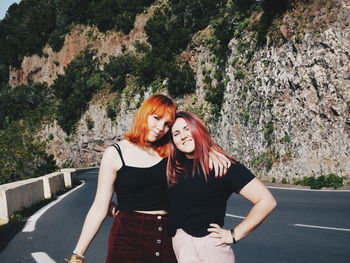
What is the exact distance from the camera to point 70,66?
5506cm

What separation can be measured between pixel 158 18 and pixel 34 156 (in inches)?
969

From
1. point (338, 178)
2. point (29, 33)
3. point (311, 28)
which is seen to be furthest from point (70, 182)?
point (29, 33)

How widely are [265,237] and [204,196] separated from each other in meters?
5.88

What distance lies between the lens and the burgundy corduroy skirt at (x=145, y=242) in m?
2.77

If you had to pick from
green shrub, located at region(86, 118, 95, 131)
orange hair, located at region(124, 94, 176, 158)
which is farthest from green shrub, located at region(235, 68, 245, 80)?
green shrub, located at region(86, 118, 95, 131)

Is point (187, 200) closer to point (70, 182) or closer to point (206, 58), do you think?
point (70, 182)

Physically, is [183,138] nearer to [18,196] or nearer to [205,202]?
[205,202]

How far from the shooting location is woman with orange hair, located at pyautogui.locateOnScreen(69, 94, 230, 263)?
2.76 m

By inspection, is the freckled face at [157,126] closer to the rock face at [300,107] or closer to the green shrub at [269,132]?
the rock face at [300,107]

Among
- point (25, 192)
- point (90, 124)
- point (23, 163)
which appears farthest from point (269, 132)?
point (90, 124)

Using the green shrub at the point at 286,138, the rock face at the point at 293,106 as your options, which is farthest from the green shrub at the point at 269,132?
the green shrub at the point at 286,138

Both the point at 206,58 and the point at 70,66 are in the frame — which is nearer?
the point at 206,58

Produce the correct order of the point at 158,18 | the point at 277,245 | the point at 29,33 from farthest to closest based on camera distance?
the point at 29,33, the point at 158,18, the point at 277,245

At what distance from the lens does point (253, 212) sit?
2.46 m
